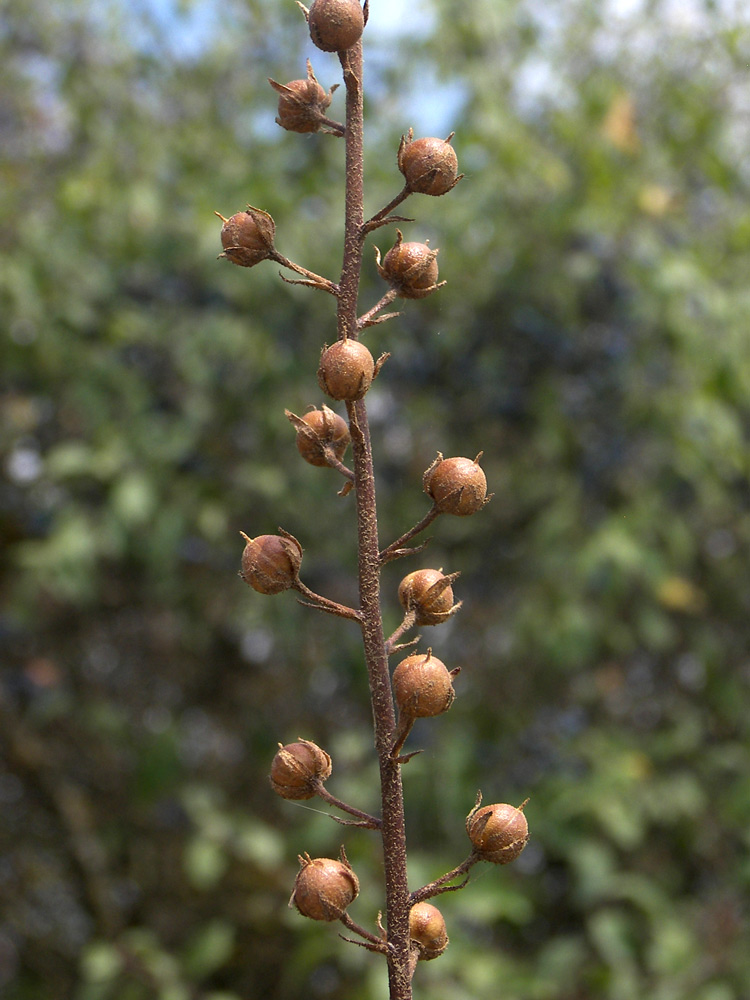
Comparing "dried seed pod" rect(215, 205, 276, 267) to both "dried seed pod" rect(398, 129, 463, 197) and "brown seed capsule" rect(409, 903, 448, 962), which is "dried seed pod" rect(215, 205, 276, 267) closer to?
"dried seed pod" rect(398, 129, 463, 197)

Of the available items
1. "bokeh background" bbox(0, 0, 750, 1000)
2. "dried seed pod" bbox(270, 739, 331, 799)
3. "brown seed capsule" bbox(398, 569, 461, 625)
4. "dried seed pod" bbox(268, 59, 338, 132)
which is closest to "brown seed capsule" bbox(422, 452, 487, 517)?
"brown seed capsule" bbox(398, 569, 461, 625)

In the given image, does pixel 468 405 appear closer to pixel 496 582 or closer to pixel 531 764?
pixel 496 582

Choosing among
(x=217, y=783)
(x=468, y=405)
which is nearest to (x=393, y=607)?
(x=468, y=405)

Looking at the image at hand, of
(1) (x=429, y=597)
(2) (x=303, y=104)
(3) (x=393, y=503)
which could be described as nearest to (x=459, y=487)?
(1) (x=429, y=597)

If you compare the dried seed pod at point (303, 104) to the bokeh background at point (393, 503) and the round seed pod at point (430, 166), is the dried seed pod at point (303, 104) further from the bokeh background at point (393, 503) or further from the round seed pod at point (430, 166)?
the bokeh background at point (393, 503)

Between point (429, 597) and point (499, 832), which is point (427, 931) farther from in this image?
point (429, 597)

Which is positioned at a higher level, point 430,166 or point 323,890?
point 430,166
